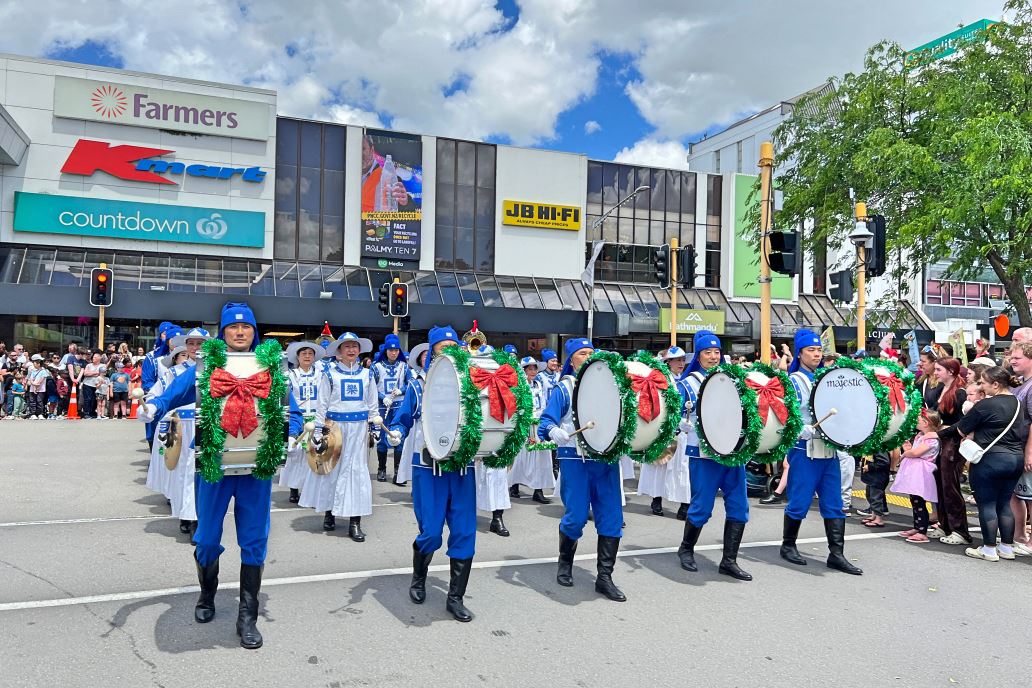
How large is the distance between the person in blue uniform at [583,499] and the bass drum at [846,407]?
2131 millimetres

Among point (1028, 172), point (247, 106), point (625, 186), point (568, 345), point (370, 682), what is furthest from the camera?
point (625, 186)

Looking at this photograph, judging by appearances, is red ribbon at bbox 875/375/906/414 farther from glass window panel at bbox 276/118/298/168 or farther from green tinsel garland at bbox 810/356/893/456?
glass window panel at bbox 276/118/298/168

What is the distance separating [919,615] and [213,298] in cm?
2731

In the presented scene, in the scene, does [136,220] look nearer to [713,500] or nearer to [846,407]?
[713,500]

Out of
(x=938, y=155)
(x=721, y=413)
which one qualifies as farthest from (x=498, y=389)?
(x=938, y=155)

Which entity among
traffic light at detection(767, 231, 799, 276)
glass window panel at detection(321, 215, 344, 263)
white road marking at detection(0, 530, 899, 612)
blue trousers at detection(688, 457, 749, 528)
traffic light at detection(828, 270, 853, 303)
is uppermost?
glass window panel at detection(321, 215, 344, 263)

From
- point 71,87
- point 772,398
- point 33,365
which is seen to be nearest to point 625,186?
point 71,87

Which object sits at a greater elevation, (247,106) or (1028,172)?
(247,106)

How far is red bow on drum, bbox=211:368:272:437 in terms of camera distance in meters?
4.91

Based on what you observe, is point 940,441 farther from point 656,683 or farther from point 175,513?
point 175,513

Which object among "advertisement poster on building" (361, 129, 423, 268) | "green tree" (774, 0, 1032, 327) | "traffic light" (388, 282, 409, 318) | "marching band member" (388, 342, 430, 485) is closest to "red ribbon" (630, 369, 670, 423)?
"marching band member" (388, 342, 430, 485)

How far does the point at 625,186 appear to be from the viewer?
129ft

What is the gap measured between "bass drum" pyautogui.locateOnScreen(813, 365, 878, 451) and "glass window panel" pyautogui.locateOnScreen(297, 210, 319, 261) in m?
28.5

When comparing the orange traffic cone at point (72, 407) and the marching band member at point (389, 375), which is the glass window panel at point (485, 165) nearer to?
the orange traffic cone at point (72, 407)
